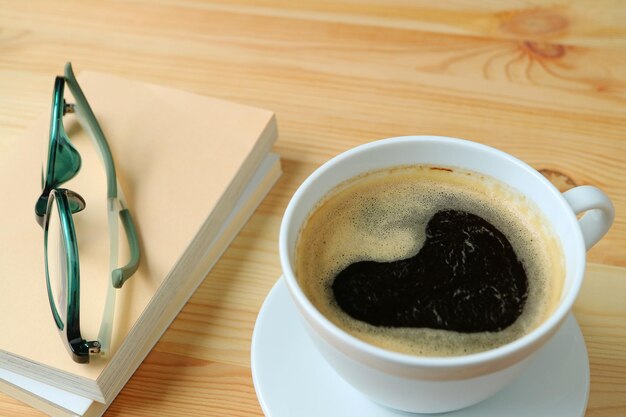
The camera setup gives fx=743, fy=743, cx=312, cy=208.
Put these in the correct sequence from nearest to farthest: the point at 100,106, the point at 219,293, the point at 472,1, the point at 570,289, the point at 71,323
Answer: the point at 570,289 < the point at 71,323 < the point at 219,293 < the point at 100,106 < the point at 472,1

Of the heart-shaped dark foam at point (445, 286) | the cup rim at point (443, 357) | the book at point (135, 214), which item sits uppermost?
the cup rim at point (443, 357)

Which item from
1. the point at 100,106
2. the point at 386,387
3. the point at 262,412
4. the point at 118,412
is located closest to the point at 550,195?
the point at 386,387

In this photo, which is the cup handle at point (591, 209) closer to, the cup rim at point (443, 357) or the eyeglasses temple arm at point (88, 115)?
the cup rim at point (443, 357)

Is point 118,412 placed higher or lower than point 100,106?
lower

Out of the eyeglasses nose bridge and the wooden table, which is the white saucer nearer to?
the wooden table

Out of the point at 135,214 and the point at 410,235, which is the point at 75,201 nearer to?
the point at 135,214

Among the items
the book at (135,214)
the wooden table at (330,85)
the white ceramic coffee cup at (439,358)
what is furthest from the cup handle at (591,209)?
the book at (135,214)

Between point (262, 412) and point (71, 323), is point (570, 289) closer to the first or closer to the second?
point (262, 412)
